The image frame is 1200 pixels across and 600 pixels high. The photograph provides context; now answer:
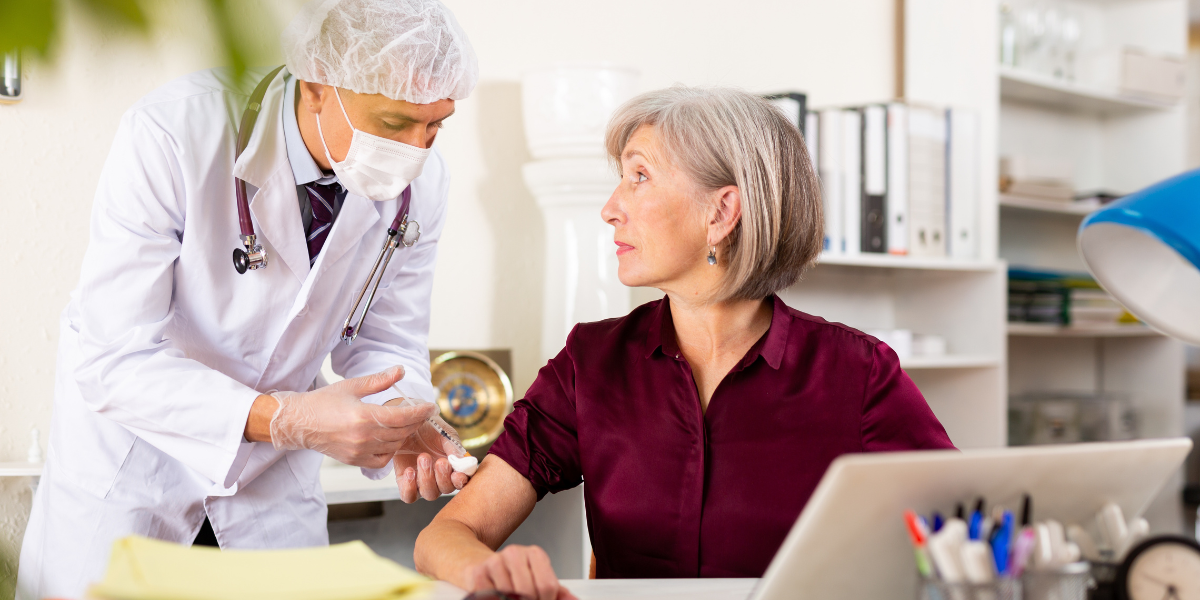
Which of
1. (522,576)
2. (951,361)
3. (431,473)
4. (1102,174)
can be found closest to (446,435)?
(431,473)

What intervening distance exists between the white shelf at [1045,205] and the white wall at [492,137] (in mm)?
541

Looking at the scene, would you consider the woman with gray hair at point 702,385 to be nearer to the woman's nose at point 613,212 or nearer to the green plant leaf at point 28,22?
the woman's nose at point 613,212

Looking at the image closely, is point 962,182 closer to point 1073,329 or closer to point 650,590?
point 1073,329

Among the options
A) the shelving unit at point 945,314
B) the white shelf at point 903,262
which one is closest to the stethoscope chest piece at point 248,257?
the white shelf at point 903,262

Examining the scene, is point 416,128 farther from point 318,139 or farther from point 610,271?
point 610,271

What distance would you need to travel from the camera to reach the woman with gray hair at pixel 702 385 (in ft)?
4.07

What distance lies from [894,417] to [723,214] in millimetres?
390

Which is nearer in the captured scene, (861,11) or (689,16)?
(689,16)

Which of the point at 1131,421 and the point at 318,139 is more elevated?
the point at 318,139

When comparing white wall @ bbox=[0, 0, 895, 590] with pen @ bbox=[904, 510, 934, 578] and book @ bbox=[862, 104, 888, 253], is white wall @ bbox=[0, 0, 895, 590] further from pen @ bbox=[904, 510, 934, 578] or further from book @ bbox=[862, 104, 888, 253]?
pen @ bbox=[904, 510, 934, 578]

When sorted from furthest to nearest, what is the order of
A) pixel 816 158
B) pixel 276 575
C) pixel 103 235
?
pixel 816 158, pixel 103 235, pixel 276 575

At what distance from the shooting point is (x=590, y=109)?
2.01 m

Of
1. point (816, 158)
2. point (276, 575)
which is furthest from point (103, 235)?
point (816, 158)

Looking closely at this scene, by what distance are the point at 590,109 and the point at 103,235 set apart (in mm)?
1070
